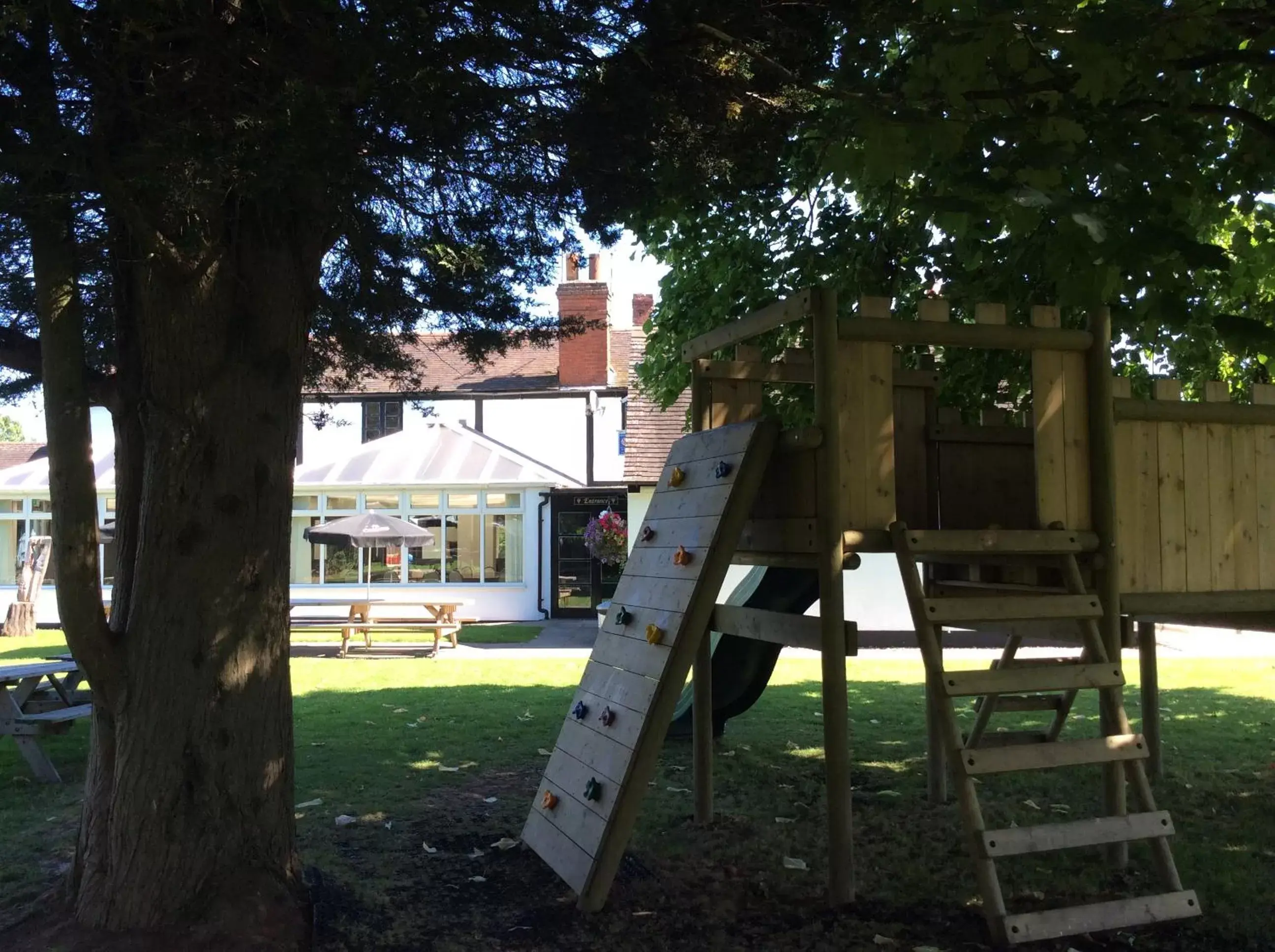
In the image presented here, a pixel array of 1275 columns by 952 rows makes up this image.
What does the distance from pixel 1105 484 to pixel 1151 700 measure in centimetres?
256

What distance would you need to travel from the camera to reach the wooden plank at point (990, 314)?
16.2 ft

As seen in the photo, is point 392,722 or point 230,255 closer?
point 230,255

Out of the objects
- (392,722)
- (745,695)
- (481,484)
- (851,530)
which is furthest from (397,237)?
(481,484)

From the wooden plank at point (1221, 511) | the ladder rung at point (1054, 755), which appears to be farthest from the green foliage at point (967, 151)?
the ladder rung at point (1054, 755)

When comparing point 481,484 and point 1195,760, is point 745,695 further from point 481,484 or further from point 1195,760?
point 481,484

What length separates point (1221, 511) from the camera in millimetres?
5352

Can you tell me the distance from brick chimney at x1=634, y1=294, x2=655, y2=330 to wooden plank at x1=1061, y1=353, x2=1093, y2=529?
69.3ft

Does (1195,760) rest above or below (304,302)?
below

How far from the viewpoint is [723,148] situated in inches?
213

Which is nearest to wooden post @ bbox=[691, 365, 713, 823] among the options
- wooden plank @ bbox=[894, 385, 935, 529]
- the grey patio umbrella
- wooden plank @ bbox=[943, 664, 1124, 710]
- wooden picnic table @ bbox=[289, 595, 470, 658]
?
wooden plank @ bbox=[894, 385, 935, 529]

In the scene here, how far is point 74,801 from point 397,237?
3.99m

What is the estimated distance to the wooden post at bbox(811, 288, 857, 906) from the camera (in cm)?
455

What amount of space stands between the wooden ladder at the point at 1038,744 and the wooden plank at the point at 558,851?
154cm

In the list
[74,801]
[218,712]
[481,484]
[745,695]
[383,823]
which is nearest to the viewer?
[218,712]
